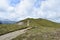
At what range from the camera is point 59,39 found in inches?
1188

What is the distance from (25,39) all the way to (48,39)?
4.11 meters

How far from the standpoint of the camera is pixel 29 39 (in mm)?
29297

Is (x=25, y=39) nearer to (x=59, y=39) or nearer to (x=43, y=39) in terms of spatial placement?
(x=43, y=39)

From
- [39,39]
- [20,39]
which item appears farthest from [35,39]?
[20,39]

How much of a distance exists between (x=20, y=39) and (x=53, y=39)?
5879 millimetres

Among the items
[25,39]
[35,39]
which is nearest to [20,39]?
[25,39]

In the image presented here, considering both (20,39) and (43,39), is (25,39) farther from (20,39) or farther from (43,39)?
(43,39)

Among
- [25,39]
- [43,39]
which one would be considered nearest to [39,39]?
[43,39]

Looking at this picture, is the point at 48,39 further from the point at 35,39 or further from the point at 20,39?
the point at 20,39

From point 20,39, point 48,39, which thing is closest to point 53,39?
point 48,39

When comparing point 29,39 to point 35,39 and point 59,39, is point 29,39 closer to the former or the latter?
point 35,39

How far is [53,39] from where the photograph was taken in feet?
98.7

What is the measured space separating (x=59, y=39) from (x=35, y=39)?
Answer: 4317 millimetres

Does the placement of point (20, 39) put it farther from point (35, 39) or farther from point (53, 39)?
point (53, 39)
